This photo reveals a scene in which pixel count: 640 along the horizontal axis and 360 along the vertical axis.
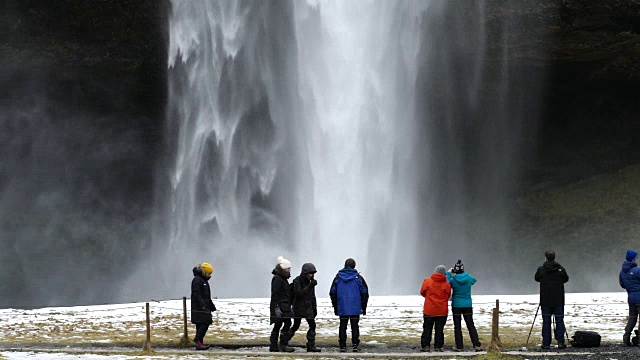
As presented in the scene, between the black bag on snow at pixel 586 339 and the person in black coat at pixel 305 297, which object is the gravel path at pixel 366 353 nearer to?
the black bag on snow at pixel 586 339

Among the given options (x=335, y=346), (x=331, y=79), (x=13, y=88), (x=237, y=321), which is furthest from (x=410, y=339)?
(x=13, y=88)

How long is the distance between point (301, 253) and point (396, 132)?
6801 mm

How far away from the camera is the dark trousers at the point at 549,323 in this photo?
15055mm

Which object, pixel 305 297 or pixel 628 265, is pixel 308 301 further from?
pixel 628 265

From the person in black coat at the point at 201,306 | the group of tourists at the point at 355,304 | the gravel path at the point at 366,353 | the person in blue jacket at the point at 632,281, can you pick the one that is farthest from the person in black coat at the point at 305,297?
the person in blue jacket at the point at 632,281

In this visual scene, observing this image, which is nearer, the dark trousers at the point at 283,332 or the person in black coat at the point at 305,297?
the dark trousers at the point at 283,332

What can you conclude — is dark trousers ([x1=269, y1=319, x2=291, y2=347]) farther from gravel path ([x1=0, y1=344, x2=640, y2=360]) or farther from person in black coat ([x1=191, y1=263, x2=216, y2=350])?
person in black coat ([x1=191, y1=263, x2=216, y2=350])

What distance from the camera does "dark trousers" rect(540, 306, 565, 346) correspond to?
49.4 ft

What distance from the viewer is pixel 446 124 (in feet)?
139

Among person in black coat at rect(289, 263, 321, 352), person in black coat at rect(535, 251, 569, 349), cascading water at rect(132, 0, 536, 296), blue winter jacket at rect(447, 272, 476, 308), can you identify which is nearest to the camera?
person in black coat at rect(289, 263, 321, 352)

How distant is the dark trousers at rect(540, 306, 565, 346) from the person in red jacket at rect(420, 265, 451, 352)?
5.15ft

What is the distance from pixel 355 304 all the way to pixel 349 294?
0.19 m

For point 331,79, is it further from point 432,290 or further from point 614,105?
point 432,290

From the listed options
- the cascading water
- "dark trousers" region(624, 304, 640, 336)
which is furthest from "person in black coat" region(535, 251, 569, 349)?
the cascading water
